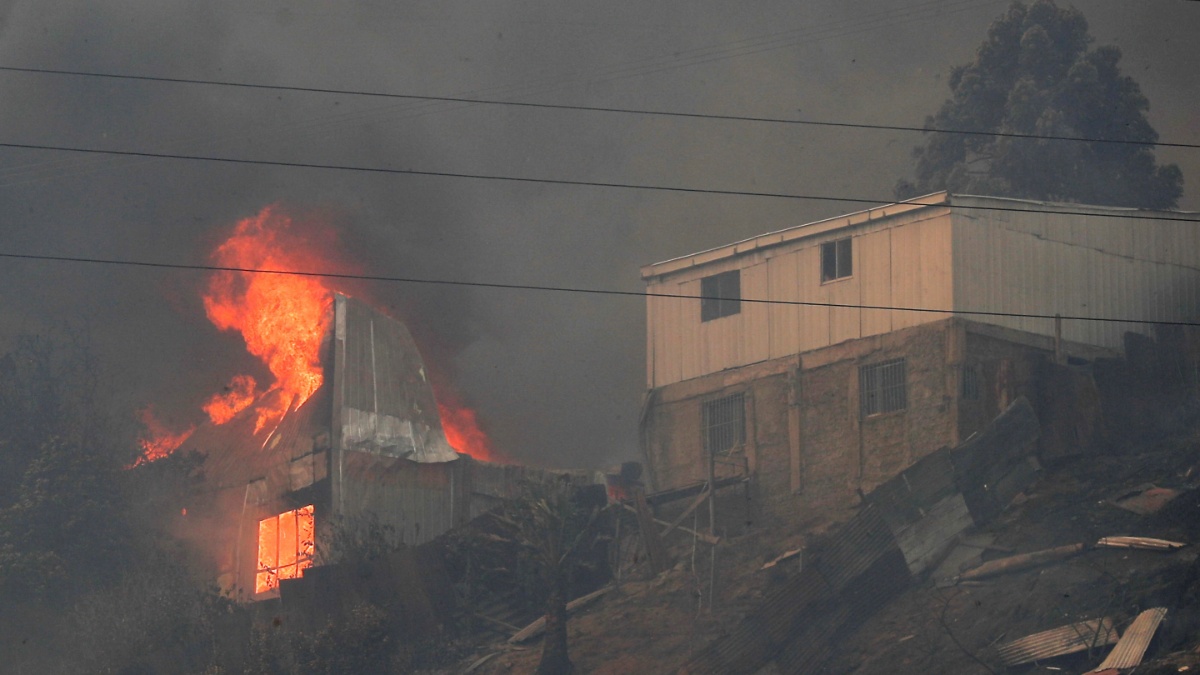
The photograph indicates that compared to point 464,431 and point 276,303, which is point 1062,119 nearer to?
point 464,431

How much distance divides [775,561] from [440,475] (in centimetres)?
1142

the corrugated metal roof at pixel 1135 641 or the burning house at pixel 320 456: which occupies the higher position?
the burning house at pixel 320 456

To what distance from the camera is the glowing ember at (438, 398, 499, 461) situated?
1746 inches

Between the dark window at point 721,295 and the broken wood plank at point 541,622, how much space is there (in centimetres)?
818

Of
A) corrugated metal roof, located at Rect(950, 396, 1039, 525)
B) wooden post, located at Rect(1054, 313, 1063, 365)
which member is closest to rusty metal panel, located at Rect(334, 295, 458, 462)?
corrugated metal roof, located at Rect(950, 396, 1039, 525)

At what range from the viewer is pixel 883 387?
3159 centimetres

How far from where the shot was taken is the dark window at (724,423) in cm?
3419

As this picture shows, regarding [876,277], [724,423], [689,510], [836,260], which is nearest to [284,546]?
[689,510]

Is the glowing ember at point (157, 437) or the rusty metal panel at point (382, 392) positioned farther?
the glowing ember at point (157, 437)

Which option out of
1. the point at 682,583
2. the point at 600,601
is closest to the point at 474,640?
the point at 600,601

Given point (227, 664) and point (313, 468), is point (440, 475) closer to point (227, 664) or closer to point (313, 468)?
point (313, 468)

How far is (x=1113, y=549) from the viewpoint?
25.4 metres

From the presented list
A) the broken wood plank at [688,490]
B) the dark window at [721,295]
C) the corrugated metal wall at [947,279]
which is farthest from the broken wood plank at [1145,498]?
the dark window at [721,295]

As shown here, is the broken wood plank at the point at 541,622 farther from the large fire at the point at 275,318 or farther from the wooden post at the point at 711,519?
the large fire at the point at 275,318
